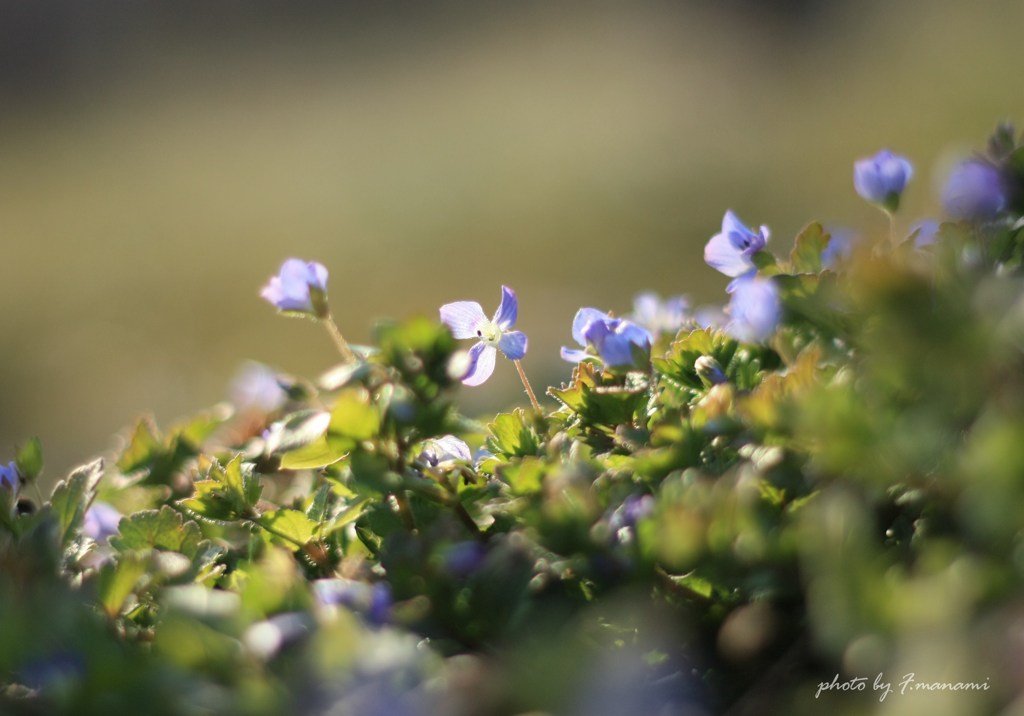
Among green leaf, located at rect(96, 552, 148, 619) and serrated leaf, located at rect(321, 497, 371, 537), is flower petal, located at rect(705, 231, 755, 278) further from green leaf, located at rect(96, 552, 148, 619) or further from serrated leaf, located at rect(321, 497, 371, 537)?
green leaf, located at rect(96, 552, 148, 619)

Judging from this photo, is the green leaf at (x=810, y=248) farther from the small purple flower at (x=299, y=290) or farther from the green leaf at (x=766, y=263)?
the small purple flower at (x=299, y=290)

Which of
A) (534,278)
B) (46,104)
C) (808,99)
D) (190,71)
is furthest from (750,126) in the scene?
(46,104)

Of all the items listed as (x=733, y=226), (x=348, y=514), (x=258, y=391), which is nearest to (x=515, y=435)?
(x=348, y=514)

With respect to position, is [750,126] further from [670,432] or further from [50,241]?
[670,432]

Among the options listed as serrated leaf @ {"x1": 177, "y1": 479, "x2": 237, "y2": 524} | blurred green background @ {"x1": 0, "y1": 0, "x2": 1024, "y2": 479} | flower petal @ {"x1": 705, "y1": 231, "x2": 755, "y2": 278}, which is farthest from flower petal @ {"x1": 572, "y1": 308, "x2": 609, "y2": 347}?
blurred green background @ {"x1": 0, "y1": 0, "x2": 1024, "y2": 479}

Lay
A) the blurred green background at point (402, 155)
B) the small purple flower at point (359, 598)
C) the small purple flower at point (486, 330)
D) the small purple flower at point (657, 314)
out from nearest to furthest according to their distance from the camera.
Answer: the small purple flower at point (359, 598) → the small purple flower at point (486, 330) → the small purple flower at point (657, 314) → the blurred green background at point (402, 155)

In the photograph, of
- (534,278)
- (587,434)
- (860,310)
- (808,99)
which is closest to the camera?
(860,310)

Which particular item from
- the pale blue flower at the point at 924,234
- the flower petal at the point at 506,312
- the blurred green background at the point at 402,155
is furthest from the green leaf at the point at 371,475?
the blurred green background at the point at 402,155

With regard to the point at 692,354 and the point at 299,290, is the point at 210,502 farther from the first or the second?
the point at 692,354
